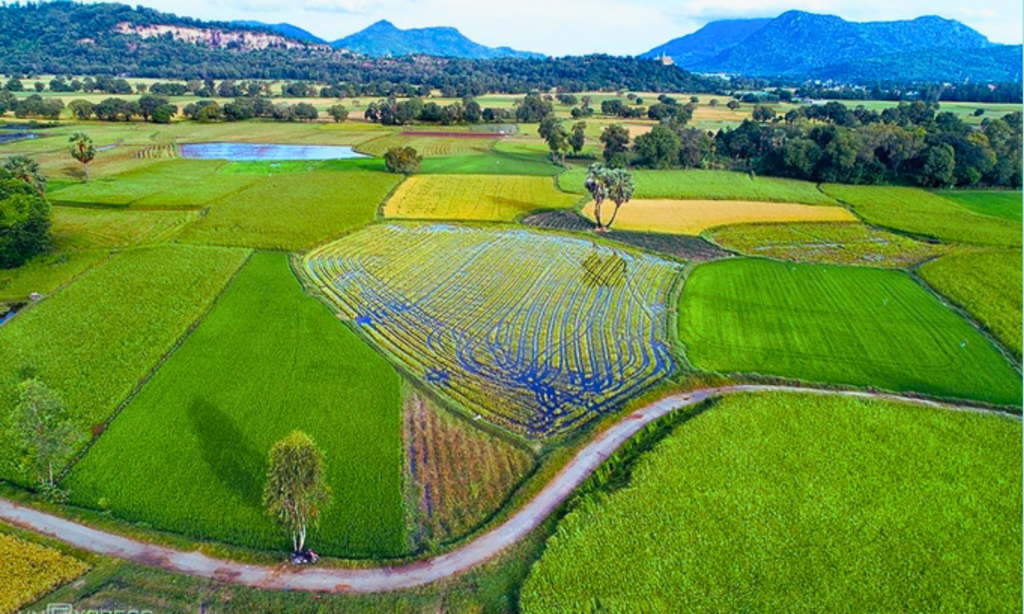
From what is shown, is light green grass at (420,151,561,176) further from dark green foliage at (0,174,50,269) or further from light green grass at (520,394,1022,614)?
light green grass at (520,394,1022,614)

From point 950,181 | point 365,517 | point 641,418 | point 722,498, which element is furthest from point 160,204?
point 950,181

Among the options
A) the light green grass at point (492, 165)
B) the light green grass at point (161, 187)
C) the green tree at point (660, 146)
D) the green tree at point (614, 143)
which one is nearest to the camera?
the light green grass at point (161, 187)

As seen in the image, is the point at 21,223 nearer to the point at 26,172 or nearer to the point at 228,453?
the point at 26,172

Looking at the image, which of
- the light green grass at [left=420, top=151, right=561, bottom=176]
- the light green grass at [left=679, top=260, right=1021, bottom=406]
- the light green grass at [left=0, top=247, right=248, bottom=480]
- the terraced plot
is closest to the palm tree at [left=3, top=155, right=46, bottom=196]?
the light green grass at [left=0, top=247, right=248, bottom=480]

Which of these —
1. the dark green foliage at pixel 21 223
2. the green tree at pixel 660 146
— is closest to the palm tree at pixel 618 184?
the green tree at pixel 660 146

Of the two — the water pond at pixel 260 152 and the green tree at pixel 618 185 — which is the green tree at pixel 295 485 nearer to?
the green tree at pixel 618 185
